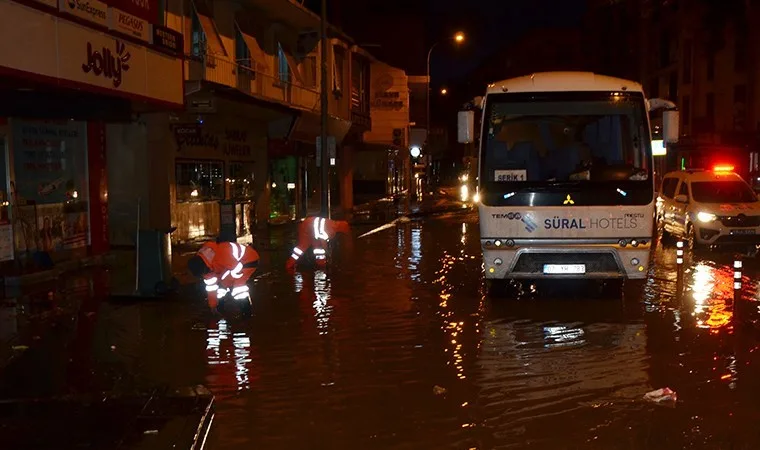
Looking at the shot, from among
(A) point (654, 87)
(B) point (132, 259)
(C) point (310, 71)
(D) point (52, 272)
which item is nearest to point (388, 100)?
(C) point (310, 71)

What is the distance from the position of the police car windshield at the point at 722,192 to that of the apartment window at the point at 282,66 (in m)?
13.3

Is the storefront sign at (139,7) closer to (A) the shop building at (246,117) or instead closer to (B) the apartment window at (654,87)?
(A) the shop building at (246,117)

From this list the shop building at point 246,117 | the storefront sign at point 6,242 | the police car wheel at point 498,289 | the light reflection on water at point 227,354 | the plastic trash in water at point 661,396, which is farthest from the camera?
the shop building at point 246,117

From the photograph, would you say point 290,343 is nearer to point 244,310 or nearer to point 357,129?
point 244,310

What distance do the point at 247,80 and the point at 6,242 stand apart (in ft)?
37.7

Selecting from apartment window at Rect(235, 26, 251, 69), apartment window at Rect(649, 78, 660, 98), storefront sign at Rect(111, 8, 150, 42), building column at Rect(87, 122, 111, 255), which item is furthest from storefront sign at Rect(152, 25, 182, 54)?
apartment window at Rect(649, 78, 660, 98)

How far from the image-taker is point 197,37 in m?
20.5

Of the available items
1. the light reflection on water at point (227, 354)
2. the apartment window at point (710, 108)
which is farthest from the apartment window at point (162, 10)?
the apartment window at point (710, 108)

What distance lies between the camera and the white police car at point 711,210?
1814cm

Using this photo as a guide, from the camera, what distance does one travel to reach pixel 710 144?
4606 cm

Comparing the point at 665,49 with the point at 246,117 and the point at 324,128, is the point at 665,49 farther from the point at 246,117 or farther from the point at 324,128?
the point at 324,128

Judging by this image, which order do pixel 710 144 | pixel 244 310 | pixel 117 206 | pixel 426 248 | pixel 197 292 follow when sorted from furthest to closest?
1. pixel 710 144
2. pixel 426 248
3. pixel 117 206
4. pixel 197 292
5. pixel 244 310

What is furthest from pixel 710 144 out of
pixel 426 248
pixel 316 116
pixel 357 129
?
A: pixel 426 248

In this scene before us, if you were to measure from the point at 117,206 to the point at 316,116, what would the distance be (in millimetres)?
11065
